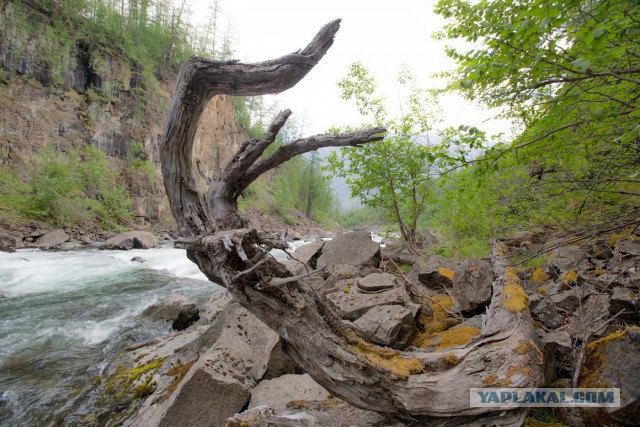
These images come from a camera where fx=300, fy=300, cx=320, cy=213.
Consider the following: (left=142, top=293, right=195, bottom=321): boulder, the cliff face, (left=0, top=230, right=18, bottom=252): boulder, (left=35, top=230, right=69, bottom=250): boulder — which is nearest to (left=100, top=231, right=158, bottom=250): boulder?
(left=35, top=230, right=69, bottom=250): boulder

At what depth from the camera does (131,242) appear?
16547mm

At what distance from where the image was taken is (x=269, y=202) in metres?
47.4

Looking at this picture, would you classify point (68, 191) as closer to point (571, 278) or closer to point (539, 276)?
point (539, 276)

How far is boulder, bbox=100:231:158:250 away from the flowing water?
2.93 metres

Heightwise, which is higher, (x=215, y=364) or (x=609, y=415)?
(x=609, y=415)

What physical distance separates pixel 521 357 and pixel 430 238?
1031 cm

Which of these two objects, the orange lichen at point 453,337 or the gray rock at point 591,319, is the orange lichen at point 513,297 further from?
the orange lichen at point 453,337

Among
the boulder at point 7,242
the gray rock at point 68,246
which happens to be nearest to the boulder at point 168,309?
the boulder at point 7,242

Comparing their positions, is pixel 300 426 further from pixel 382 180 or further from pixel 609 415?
pixel 382 180

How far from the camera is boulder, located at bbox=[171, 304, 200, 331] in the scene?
20.1 feet

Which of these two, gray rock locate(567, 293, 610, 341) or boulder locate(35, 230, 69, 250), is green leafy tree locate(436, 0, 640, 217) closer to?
gray rock locate(567, 293, 610, 341)

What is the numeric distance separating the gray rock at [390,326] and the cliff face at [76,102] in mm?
22675

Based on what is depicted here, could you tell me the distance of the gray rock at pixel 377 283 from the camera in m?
4.54

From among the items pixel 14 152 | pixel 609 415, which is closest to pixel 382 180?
pixel 609 415
